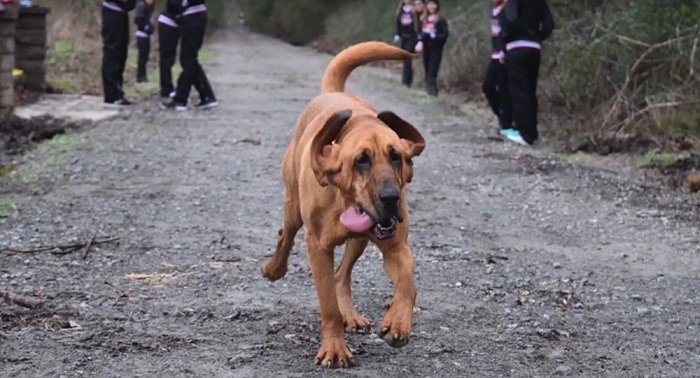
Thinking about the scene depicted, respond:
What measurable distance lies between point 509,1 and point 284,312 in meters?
7.97

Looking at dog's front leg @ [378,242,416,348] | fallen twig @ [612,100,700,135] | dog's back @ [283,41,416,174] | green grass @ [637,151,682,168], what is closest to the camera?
dog's front leg @ [378,242,416,348]

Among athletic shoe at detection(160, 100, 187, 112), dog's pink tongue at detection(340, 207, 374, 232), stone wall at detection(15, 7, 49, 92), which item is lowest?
athletic shoe at detection(160, 100, 187, 112)

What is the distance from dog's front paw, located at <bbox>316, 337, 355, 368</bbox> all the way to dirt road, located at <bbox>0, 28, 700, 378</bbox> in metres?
0.05

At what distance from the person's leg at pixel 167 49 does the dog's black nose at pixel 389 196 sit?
12.3m

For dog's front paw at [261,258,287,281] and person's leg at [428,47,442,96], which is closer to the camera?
dog's front paw at [261,258,287,281]

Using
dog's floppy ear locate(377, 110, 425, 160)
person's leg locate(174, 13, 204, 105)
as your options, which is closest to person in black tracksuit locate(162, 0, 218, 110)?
person's leg locate(174, 13, 204, 105)

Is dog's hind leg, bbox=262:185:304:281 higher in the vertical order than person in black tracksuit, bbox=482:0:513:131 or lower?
higher

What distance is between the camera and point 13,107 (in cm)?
1398

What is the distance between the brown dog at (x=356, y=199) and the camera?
4336mm

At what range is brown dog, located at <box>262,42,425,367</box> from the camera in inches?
171

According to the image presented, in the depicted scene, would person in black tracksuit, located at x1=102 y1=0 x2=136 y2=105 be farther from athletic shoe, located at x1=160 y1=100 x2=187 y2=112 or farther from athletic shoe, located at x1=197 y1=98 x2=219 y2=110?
athletic shoe, located at x1=197 y1=98 x2=219 y2=110

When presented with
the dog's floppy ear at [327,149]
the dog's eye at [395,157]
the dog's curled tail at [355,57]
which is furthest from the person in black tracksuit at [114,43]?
the dog's eye at [395,157]

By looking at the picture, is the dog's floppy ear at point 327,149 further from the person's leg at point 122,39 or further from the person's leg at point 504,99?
the person's leg at point 122,39

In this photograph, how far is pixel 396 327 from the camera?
175 inches
